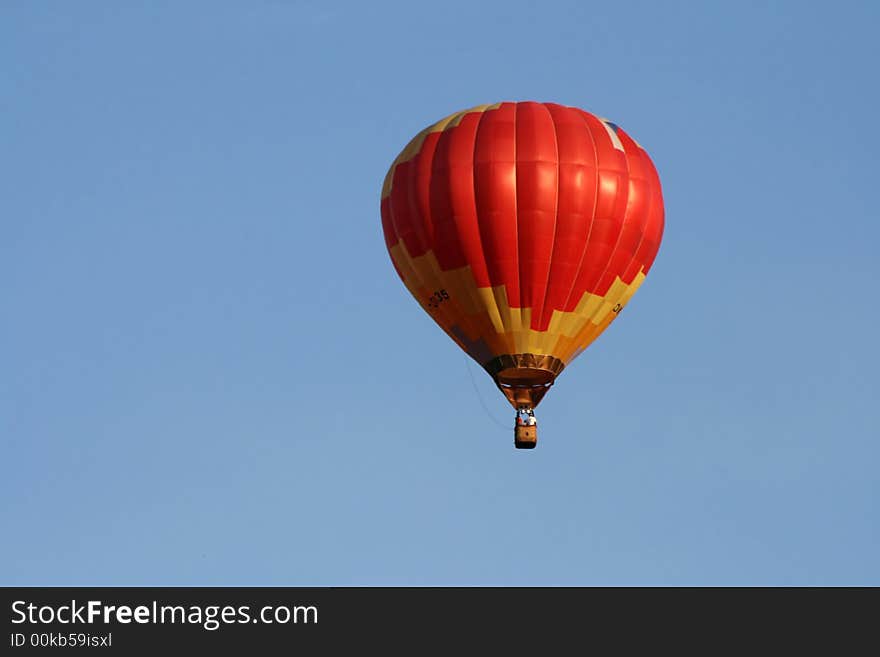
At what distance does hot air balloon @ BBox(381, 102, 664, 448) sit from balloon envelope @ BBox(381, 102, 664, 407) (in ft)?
0.06

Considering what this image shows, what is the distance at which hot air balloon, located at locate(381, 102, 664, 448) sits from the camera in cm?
7588

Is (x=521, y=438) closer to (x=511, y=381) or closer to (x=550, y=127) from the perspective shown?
(x=511, y=381)

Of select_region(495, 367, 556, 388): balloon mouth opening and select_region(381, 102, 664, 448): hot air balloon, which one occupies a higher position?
select_region(381, 102, 664, 448): hot air balloon

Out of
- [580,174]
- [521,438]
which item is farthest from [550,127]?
[521,438]

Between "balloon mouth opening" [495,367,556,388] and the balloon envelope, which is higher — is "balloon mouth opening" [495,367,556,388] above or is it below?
below

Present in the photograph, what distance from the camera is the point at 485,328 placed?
7625 cm

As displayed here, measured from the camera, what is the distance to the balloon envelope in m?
75.9

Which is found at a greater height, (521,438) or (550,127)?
(550,127)

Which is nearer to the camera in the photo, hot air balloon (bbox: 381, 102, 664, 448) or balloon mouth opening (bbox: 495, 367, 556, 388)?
hot air balloon (bbox: 381, 102, 664, 448)

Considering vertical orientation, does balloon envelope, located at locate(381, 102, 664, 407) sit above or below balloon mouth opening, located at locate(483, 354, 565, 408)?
above

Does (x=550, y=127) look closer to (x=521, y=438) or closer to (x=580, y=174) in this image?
(x=580, y=174)

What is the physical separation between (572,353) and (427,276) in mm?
3241

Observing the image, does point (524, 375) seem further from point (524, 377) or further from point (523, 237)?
point (523, 237)

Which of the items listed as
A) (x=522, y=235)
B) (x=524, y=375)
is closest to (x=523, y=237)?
(x=522, y=235)
